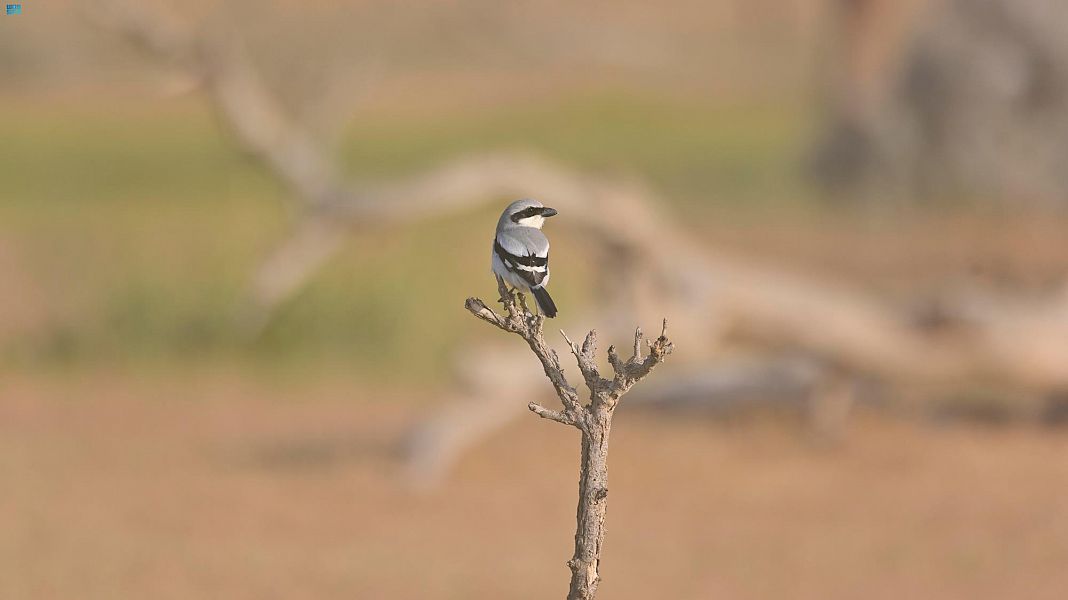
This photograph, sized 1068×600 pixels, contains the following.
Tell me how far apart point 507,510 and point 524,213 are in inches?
209

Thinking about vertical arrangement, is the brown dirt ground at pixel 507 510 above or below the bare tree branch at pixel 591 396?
above

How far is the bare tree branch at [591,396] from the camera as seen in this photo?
2664 millimetres

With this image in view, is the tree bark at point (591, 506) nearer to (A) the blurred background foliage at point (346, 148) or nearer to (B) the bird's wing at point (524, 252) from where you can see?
(B) the bird's wing at point (524, 252)

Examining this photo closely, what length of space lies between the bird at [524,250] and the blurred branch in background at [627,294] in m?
5.59

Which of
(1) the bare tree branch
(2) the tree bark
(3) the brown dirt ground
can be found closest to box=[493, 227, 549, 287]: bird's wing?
(1) the bare tree branch

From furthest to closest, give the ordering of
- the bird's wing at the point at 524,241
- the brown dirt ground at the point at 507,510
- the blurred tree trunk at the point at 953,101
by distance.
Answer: the blurred tree trunk at the point at 953,101, the brown dirt ground at the point at 507,510, the bird's wing at the point at 524,241

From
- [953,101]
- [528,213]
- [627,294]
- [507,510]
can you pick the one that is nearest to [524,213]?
[528,213]

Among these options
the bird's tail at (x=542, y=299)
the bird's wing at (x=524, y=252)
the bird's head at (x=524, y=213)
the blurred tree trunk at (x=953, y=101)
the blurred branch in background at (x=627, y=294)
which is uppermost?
the blurred tree trunk at (x=953, y=101)

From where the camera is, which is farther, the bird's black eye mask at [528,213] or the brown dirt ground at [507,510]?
the brown dirt ground at [507,510]

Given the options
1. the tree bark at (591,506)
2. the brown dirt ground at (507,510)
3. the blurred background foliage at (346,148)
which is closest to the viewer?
the tree bark at (591,506)

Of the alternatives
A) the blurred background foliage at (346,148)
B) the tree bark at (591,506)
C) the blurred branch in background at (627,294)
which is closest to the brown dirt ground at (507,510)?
the blurred branch in background at (627,294)

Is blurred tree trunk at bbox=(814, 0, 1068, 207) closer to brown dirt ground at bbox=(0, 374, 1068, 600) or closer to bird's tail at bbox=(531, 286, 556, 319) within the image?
brown dirt ground at bbox=(0, 374, 1068, 600)

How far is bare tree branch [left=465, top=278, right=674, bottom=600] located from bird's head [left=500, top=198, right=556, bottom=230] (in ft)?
0.58

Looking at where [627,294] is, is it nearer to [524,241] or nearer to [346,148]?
[524,241]
